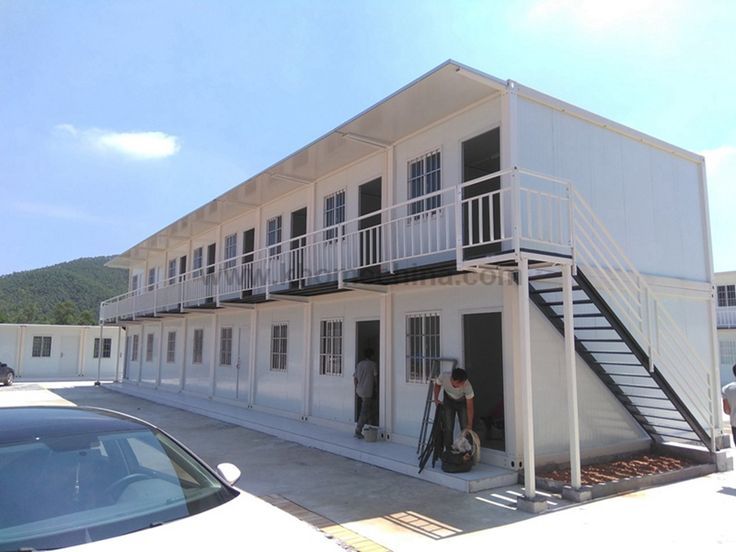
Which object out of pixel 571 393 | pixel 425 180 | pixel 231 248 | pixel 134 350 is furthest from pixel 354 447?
pixel 134 350

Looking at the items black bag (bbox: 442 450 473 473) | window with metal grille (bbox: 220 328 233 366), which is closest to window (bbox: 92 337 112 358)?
window with metal grille (bbox: 220 328 233 366)

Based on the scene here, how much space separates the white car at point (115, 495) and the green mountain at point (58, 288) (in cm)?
7212

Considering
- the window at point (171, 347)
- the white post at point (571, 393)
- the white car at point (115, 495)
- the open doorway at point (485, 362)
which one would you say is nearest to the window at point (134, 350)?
the window at point (171, 347)

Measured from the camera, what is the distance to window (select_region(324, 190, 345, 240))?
1167 cm

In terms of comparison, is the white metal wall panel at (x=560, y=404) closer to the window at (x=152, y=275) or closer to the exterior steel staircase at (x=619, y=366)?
the exterior steel staircase at (x=619, y=366)

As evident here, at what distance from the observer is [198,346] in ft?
59.6

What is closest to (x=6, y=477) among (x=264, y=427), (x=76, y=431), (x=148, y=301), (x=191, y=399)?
(x=76, y=431)

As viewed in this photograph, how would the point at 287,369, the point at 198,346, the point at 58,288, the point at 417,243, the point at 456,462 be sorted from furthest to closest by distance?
the point at 58,288 < the point at 198,346 < the point at 287,369 < the point at 417,243 < the point at 456,462

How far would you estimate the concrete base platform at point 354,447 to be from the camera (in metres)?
7.04

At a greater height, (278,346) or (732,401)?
(278,346)

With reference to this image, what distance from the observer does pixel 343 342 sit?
11.2 metres

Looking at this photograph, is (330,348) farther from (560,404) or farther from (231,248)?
(231,248)

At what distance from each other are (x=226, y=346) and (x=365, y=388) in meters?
7.76

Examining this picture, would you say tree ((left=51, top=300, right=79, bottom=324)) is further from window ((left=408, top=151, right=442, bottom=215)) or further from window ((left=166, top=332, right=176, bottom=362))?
window ((left=408, top=151, right=442, bottom=215))
